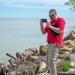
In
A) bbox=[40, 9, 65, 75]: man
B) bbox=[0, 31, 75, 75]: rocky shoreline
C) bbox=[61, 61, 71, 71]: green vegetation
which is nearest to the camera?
bbox=[40, 9, 65, 75]: man

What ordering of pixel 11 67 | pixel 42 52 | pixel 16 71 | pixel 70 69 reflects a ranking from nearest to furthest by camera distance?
pixel 70 69 → pixel 16 71 → pixel 11 67 → pixel 42 52

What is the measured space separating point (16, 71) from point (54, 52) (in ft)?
12.3

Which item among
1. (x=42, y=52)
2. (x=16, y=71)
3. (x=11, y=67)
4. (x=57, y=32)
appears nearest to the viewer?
(x=57, y=32)

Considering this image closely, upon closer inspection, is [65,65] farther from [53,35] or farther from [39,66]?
[53,35]

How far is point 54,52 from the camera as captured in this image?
9102 mm

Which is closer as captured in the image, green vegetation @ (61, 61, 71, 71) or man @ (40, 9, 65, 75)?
man @ (40, 9, 65, 75)

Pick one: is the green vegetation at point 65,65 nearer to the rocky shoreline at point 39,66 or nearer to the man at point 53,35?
the rocky shoreline at point 39,66

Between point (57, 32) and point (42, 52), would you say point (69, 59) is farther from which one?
point (57, 32)

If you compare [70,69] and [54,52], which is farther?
[70,69]

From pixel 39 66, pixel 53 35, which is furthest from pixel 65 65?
pixel 53 35

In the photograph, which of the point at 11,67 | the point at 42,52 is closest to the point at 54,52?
the point at 11,67

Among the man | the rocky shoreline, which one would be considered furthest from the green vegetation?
the man

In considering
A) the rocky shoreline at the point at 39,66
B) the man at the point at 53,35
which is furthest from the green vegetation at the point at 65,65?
the man at the point at 53,35

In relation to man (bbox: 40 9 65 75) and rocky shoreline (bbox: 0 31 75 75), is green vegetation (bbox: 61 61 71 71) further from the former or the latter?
man (bbox: 40 9 65 75)
